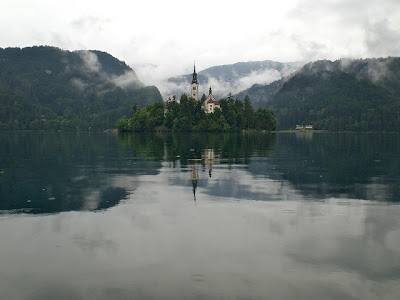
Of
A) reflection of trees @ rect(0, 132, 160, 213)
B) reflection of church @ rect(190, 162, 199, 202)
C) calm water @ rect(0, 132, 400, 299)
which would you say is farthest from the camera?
reflection of church @ rect(190, 162, 199, 202)

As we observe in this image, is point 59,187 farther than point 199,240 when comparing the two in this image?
Yes

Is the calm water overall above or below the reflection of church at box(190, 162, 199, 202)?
below

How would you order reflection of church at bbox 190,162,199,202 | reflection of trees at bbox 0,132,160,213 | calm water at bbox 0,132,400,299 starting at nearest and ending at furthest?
calm water at bbox 0,132,400,299 → reflection of trees at bbox 0,132,160,213 → reflection of church at bbox 190,162,199,202

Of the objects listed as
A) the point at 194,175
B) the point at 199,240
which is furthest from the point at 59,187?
the point at 199,240

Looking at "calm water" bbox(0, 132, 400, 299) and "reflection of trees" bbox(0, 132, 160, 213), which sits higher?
"reflection of trees" bbox(0, 132, 160, 213)

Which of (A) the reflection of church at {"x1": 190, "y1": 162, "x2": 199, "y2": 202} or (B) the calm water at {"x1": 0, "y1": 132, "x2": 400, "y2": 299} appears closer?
(B) the calm water at {"x1": 0, "y1": 132, "x2": 400, "y2": 299}

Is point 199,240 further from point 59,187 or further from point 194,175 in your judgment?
point 194,175

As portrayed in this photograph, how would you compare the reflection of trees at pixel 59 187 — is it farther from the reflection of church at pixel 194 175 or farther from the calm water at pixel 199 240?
the reflection of church at pixel 194 175

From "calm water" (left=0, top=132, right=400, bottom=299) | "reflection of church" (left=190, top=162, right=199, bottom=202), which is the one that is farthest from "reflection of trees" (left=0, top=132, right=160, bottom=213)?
"reflection of church" (left=190, top=162, right=199, bottom=202)

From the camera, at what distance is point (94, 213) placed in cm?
1831

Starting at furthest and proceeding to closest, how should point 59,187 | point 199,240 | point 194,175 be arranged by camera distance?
point 194,175 → point 59,187 → point 199,240

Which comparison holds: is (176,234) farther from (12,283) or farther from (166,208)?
(12,283)

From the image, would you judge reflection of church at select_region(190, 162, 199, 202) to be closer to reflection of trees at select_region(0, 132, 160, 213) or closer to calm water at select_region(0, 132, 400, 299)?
calm water at select_region(0, 132, 400, 299)

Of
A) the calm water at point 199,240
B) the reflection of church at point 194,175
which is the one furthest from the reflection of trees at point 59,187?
the reflection of church at point 194,175
